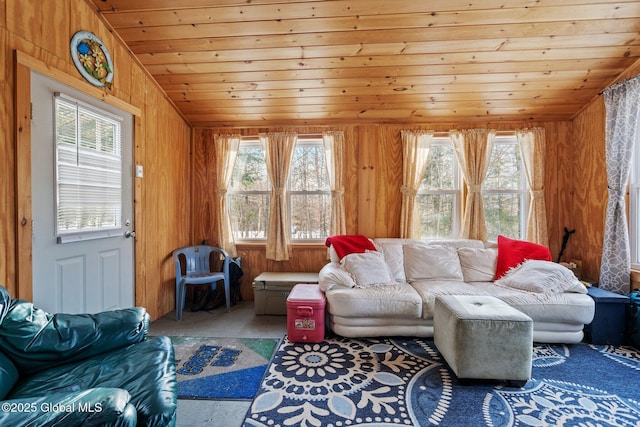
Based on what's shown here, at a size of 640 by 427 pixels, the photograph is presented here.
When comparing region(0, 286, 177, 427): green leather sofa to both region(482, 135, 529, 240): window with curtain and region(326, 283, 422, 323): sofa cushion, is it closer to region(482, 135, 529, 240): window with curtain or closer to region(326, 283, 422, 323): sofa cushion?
region(326, 283, 422, 323): sofa cushion

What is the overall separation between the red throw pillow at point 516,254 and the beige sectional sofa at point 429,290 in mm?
61

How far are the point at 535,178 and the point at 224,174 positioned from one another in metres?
3.80

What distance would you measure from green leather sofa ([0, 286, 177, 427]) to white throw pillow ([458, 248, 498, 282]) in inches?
113

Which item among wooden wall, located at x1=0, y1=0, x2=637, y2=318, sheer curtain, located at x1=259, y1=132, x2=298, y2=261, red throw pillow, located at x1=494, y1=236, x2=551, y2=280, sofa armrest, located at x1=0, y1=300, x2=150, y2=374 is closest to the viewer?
sofa armrest, located at x1=0, y1=300, x2=150, y2=374

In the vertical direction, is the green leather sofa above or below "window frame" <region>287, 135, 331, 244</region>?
below

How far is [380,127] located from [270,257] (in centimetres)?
214

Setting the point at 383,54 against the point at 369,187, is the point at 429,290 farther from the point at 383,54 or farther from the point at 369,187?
the point at 383,54

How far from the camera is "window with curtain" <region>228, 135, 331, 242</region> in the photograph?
12.4 ft

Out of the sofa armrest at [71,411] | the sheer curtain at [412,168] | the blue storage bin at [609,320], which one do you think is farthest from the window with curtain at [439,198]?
the sofa armrest at [71,411]

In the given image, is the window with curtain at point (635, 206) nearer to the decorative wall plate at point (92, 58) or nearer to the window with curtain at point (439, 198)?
the window with curtain at point (439, 198)

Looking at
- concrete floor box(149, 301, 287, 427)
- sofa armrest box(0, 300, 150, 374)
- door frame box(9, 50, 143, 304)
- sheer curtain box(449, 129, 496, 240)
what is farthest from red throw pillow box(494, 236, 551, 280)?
door frame box(9, 50, 143, 304)

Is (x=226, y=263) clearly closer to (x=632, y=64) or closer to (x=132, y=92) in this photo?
(x=132, y=92)

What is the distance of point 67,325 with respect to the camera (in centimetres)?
150

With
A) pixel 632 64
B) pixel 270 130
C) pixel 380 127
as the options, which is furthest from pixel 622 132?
pixel 270 130
